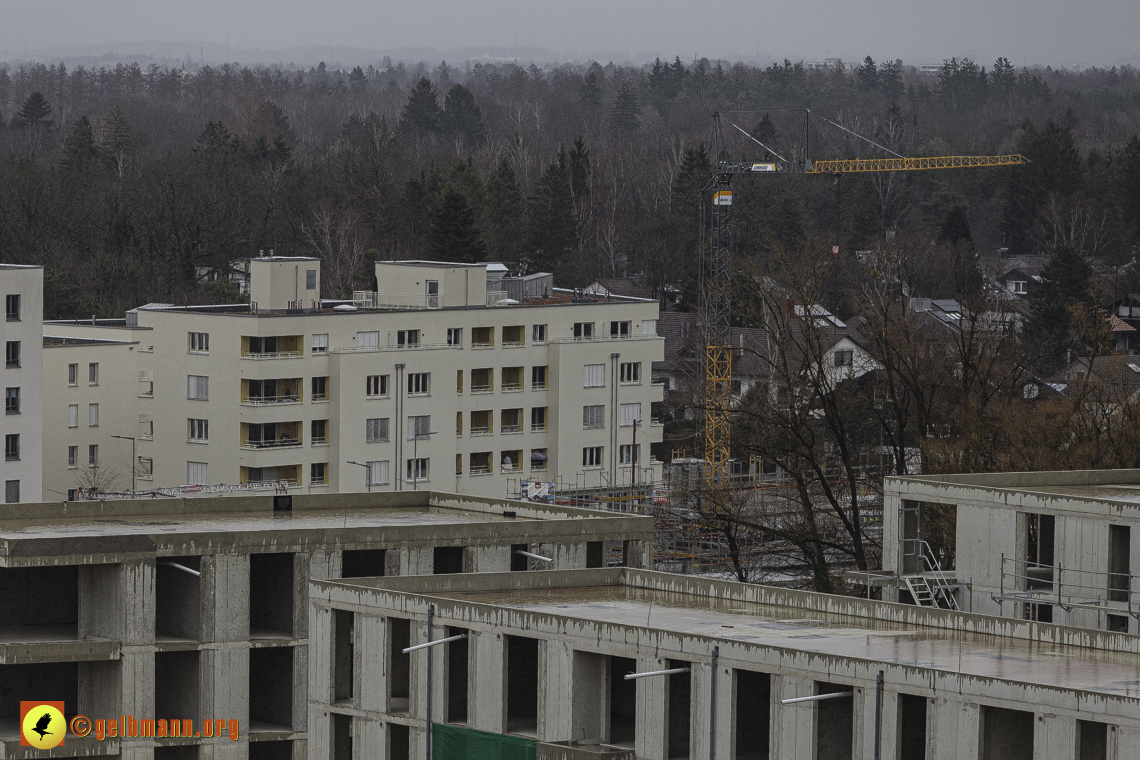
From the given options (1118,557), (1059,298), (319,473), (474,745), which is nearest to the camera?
(474,745)

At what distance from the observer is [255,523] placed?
46.3 m

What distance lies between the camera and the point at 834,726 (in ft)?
93.6

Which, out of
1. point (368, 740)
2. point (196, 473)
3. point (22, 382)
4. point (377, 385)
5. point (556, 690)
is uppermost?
point (22, 382)

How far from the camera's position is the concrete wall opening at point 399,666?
3384cm

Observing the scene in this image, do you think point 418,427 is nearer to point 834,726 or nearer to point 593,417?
point 593,417

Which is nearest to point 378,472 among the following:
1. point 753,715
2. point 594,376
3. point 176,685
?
point 594,376

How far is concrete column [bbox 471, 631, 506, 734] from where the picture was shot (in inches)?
1253

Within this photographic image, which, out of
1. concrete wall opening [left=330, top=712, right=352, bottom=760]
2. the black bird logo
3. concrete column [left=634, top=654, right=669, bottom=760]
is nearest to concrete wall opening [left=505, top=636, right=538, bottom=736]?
concrete column [left=634, top=654, right=669, bottom=760]

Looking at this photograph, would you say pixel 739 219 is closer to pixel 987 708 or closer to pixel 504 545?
pixel 504 545

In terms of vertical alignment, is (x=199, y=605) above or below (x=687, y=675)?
below

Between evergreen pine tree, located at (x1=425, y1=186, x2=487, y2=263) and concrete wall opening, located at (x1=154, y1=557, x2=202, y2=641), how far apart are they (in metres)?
88.7

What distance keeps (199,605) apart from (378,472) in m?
48.4

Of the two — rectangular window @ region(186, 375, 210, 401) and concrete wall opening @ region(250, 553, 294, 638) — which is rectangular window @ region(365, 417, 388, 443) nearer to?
rectangular window @ region(186, 375, 210, 401)

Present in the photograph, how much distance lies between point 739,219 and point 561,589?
133560 millimetres
